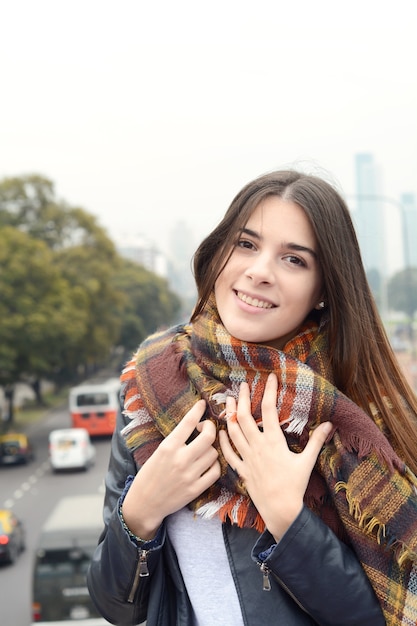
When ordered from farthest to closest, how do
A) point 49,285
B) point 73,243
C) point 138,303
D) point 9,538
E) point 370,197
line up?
point 138,303, point 73,243, point 49,285, point 370,197, point 9,538

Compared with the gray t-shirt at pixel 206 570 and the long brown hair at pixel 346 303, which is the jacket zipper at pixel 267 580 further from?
the long brown hair at pixel 346 303

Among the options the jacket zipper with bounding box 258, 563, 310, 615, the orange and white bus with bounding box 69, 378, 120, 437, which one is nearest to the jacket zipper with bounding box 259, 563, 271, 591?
the jacket zipper with bounding box 258, 563, 310, 615

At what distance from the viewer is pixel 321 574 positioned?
152cm

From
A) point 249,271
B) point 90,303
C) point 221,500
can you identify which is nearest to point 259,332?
point 249,271

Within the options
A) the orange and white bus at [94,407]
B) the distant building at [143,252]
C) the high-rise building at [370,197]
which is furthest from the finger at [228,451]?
the distant building at [143,252]

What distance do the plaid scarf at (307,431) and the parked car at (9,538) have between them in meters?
12.8

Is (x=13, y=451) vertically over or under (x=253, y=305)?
under

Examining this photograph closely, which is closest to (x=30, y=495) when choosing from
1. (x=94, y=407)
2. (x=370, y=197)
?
(x=94, y=407)

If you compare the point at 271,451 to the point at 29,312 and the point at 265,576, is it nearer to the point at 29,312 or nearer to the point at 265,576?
the point at 265,576

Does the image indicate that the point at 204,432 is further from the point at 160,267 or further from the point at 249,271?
the point at 160,267

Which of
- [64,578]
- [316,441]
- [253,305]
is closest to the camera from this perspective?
[316,441]

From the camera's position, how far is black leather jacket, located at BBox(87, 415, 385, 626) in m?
1.53

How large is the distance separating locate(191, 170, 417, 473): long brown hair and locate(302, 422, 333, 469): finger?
6.0 inches

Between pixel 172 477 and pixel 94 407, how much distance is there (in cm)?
2707
